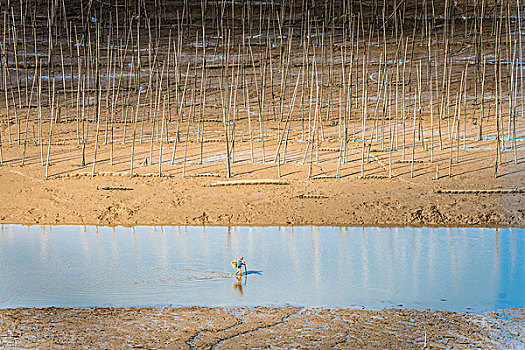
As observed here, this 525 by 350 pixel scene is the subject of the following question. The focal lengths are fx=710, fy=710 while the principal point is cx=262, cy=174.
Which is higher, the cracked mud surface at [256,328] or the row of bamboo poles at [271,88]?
the row of bamboo poles at [271,88]

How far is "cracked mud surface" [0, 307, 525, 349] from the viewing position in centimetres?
555

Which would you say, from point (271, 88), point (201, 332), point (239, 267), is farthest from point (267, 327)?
point (271, 88)

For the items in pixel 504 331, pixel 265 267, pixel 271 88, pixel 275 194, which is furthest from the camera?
pixel 271 88

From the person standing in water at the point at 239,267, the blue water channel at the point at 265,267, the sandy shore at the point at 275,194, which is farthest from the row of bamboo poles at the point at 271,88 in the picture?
the person standing in water at the point at 239,267

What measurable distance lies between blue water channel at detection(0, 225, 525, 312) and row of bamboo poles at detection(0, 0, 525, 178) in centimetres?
257

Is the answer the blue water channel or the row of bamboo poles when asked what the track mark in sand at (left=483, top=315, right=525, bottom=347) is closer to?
the blue water channel

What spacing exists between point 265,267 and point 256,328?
2.06 metres

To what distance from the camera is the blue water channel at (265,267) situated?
682 centimetres

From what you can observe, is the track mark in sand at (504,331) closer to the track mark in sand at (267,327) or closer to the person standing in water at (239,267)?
the track mark in sand at (267,327)

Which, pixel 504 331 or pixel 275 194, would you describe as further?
pixel 275 194

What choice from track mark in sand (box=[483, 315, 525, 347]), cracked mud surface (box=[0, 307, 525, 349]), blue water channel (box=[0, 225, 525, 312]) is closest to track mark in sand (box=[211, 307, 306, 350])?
cracked mud surface (box=[0, 307, 525, 349])

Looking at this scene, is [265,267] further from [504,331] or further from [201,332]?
[504,331]

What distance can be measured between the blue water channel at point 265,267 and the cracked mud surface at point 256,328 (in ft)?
0.98

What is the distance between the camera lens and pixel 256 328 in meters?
5.87
